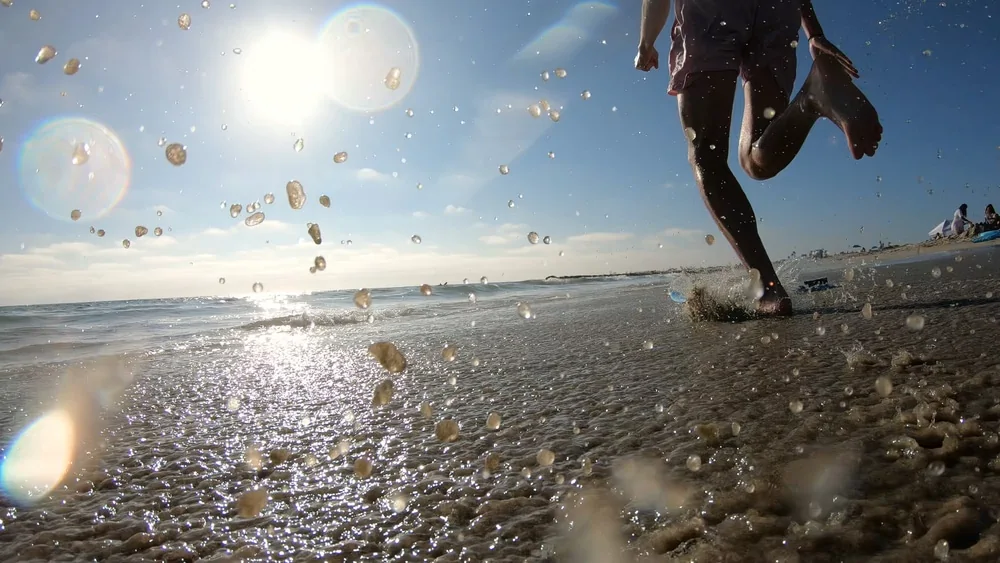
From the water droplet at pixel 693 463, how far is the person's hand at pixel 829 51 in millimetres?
1673

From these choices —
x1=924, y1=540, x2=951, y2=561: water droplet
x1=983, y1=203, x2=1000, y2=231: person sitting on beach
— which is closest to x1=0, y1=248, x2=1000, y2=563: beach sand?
x1=924, y1=540, x2=951, y2=561: water droplet

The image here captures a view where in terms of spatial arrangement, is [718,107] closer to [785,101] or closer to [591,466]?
[785,101]

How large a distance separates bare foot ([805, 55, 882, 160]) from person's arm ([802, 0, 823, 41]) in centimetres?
76

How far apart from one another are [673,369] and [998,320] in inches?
42.8

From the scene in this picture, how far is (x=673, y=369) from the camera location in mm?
1692

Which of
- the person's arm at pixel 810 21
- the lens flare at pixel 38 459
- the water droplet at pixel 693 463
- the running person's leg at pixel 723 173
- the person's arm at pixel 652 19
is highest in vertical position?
the person's arm at pixel 652 19

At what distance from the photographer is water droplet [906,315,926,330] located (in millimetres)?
1847

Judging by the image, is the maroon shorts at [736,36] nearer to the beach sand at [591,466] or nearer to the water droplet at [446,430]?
the beach sand at [591,466]

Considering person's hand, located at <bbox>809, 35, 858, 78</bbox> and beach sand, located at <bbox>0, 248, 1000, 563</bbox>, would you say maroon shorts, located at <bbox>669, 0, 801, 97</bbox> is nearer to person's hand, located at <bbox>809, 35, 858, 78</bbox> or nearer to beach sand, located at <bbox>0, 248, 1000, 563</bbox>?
person's hand, located at <bbox>809, 35, 858, 78</bbox>

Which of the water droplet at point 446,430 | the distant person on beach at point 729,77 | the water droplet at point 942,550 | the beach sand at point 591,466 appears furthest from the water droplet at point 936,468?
the distant person on beach at point 729,77

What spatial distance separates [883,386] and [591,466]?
27.2 inches

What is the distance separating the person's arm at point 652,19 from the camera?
2680mm

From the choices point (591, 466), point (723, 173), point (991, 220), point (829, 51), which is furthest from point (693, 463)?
point (991, 220)

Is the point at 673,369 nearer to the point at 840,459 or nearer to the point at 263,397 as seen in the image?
the point at 840,459
